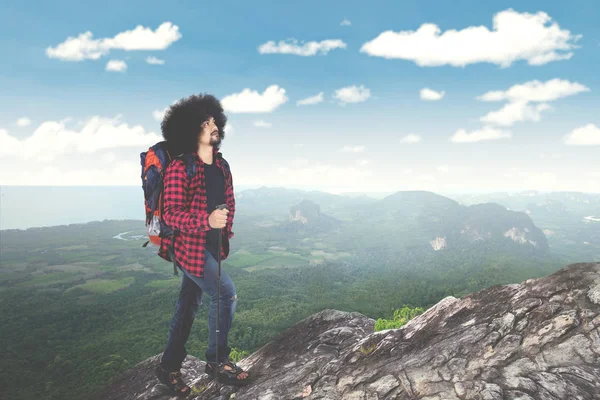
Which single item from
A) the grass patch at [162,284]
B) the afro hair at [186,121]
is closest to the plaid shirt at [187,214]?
the afro hair at [186,121]

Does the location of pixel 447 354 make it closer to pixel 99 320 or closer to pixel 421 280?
pixel 99 320

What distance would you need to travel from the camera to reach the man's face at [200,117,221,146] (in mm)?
5145

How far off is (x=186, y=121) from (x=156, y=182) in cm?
118

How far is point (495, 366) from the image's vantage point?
386 centimetres

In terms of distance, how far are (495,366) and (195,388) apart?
4.80 meters

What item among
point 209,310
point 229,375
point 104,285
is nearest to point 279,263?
point 104,285

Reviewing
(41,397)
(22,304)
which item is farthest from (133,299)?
(41,397)

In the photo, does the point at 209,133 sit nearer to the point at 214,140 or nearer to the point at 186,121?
the point at 214,140

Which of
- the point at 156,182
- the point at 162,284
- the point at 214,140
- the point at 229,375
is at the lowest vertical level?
the point at 162,284

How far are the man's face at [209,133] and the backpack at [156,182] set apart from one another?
497mm

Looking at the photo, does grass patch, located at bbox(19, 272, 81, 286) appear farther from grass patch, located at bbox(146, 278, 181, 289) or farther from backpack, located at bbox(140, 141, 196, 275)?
backpack, located at bbox(140, 141, 196, 275)

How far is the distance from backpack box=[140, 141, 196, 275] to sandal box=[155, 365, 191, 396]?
2485mm

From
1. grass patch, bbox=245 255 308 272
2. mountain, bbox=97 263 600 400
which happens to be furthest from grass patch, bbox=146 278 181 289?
Answer: mountain, bbox=97 263 600 400

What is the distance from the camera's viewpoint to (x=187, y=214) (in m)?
4.34
